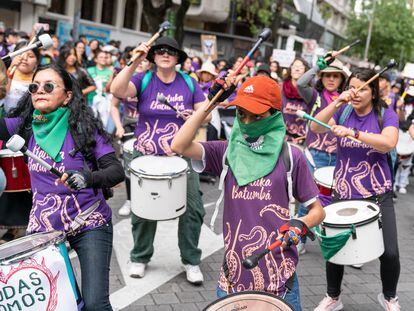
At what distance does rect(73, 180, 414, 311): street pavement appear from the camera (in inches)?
176

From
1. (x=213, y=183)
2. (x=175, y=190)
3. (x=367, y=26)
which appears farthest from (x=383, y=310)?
(x=367, y=26)

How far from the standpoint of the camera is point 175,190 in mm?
4547

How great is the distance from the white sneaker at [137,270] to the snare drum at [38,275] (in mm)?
1968

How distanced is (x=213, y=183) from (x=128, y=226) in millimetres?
3169

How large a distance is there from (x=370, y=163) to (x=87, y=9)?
25.6m

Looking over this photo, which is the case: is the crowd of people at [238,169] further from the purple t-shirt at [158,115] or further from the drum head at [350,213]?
the purple t-shirt at [158,115]

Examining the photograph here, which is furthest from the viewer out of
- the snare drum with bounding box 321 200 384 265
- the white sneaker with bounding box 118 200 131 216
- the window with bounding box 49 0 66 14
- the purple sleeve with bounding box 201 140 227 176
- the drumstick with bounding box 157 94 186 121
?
the window with bounding box 49 0 66 14

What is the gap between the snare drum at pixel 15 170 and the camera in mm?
4312

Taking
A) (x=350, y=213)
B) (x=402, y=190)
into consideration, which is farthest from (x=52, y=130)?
(x=402, y=190)

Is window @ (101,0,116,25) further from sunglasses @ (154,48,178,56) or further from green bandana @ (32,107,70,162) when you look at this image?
green bandana @ (32,107,70,162)

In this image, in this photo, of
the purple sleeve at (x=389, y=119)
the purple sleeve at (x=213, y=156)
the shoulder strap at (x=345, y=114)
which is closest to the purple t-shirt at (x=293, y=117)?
the shoulder strap at (x=345, y=114)

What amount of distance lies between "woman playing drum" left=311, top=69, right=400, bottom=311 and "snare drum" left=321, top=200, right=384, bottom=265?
0.18m

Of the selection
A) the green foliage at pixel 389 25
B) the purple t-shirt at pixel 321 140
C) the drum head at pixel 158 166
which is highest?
the green foliage at pixel 389 25

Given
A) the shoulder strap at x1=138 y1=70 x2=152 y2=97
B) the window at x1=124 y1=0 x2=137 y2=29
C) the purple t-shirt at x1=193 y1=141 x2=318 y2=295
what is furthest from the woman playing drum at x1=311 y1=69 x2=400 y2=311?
the window at x1=124 y1=0 x2=137 y2=29
